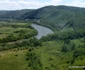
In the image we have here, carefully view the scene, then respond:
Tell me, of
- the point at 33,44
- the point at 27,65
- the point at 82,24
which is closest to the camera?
the point at 27,65

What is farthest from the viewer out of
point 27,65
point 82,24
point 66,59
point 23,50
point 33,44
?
point 82,24

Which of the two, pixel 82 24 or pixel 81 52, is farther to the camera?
pixel 82 24

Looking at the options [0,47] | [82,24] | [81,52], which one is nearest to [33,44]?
[0,47]

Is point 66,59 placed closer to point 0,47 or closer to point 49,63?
point 49,63

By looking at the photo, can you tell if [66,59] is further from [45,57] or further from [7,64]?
[7,64]

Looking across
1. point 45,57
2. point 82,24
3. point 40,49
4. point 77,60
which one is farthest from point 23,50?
point 82,24

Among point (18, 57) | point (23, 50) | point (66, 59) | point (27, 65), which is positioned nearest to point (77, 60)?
point (66, 59)

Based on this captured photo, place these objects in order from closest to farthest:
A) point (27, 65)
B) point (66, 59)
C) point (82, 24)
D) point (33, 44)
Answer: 1. point (27, 65)
2. point (66, 59)
3. point (33, 44)
4. point (82, 24)

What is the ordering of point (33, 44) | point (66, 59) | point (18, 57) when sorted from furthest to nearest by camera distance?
1. point (33, 44)
2. point (18, 57)
3. point (66, 59)

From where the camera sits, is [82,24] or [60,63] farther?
[82,24]
